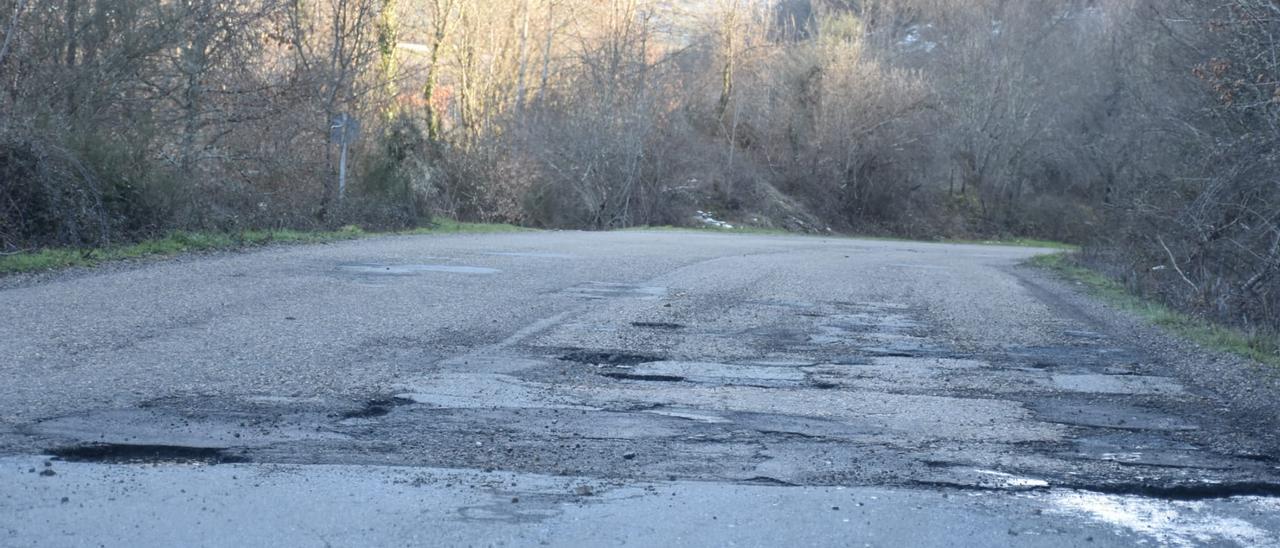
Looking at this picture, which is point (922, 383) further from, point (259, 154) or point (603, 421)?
point (259, 154)

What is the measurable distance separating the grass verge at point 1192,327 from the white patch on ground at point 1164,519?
488 centimetres

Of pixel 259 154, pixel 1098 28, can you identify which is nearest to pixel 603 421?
pixel 259 154

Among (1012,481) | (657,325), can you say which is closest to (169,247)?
(657,325)

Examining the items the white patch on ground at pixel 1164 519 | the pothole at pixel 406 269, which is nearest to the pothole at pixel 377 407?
the white patch on ground at pixel 1164 519

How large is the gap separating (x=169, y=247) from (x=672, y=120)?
2778 cm

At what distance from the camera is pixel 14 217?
15070 millimetres

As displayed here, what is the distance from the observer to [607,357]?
360 inches

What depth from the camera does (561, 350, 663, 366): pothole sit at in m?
8.96

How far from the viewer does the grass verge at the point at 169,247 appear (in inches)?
548

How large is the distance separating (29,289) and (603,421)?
24.2ft

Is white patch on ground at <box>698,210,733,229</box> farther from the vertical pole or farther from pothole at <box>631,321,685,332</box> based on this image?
pothole at <box>631,321,685,332</box>

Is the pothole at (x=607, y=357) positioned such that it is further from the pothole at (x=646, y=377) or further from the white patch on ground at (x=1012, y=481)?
the white patch on ground at (x=1012, y=481)

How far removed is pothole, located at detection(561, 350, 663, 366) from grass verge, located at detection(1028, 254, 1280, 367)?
5.05 meters

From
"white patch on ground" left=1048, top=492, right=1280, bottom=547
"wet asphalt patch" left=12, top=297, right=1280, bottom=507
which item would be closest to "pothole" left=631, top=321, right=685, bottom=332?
"wet asphalt patch" left=12, top=297, right=1280, bottom=507
